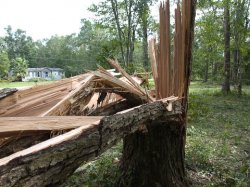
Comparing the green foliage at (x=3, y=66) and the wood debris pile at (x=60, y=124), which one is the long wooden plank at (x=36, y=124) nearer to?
the wood debris pile at (x=60, y=124)

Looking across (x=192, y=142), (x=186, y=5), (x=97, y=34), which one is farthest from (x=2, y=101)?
(x=97, y=34)

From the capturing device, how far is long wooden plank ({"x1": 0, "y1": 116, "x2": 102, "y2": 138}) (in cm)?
183

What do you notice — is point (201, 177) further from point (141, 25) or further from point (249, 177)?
point (141, 25)

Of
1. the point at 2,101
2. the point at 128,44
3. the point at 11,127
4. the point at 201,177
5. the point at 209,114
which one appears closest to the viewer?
the point at 11,127

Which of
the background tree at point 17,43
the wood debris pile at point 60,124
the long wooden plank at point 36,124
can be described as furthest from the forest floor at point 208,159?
the background tree at point 17,43

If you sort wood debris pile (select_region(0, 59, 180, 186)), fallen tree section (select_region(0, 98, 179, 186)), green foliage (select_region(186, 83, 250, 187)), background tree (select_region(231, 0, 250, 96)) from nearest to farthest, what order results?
fallen tree section (select_region(0, 98, 179, 186)) < wood debris pile (select_region(0, 59, 180, 186)) < green foliage (select_region(186, 83, 250, 187)) < background tree (select_region(231, 0, 250, 96))

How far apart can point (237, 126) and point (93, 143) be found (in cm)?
653

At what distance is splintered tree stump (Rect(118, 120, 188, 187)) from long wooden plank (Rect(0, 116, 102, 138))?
155cm

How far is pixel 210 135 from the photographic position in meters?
6.69

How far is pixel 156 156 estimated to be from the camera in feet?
11.9

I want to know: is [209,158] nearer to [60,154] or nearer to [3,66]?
[60,154]

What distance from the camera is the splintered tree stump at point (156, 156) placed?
11.9 ft

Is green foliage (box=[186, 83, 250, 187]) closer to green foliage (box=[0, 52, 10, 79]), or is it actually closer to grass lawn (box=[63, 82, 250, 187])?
→ grass lawn (box=[63, 82, 250, 187])

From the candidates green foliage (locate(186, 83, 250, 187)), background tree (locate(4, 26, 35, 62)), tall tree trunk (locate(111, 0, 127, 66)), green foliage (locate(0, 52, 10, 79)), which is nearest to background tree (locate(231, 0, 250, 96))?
tall tree trunk (locate(111, 0, 127, 66))
